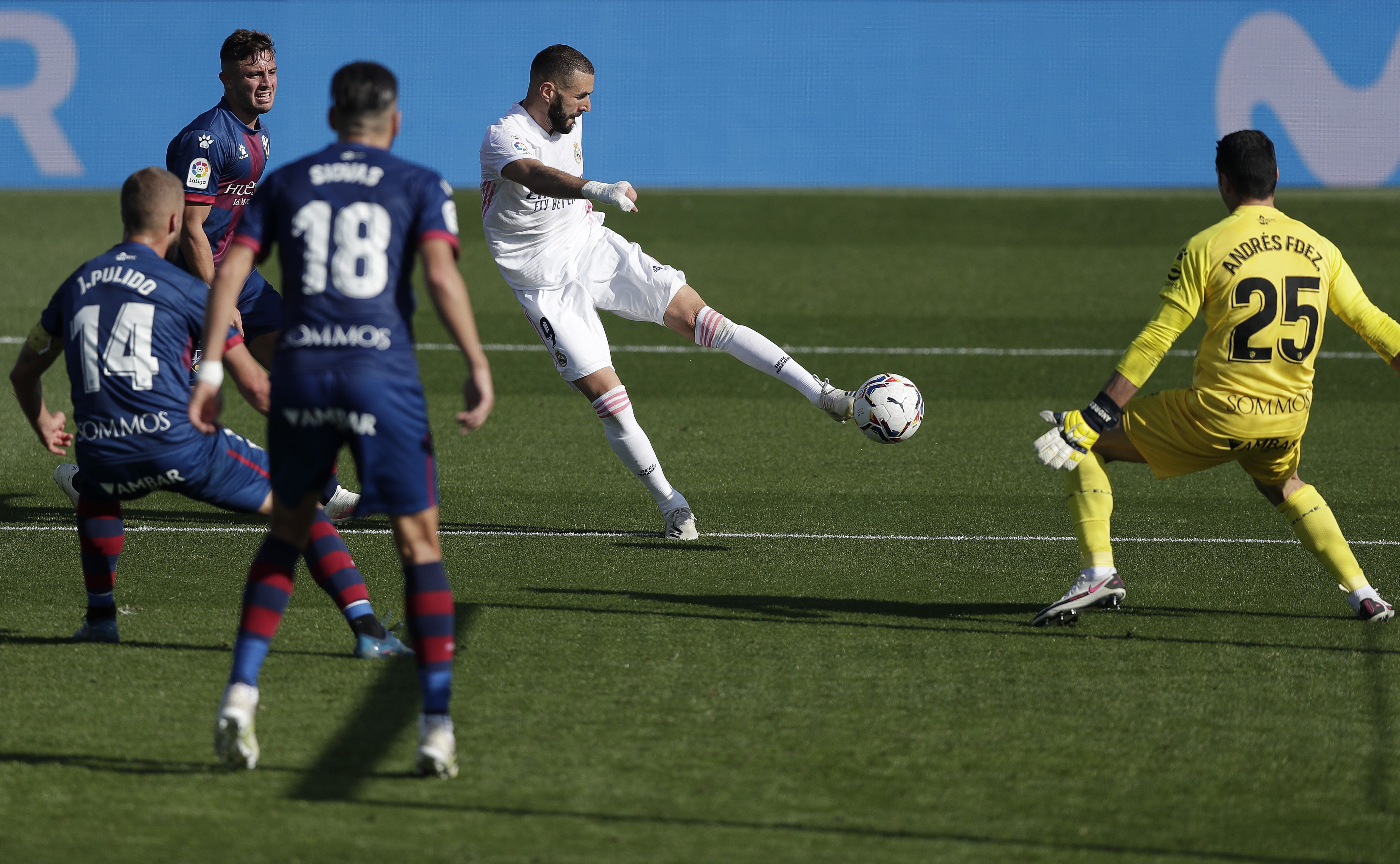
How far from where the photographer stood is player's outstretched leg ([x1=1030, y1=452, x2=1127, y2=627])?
5.62 m

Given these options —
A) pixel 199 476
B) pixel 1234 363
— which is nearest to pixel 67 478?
pixel 199 476

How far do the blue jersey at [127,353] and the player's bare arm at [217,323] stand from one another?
938 mm

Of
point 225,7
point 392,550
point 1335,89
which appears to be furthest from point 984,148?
point 392,550

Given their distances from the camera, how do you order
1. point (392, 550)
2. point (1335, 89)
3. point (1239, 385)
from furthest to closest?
point (1335, 89), point (392, 550), point (1239, 385)

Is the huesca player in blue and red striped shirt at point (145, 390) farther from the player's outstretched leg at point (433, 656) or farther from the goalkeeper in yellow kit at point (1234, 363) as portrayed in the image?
the goalkeeper in yellow kit at point (1234, 363)

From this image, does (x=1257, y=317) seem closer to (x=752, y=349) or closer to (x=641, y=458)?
(x=752, y=349)

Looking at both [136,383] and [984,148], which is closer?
[136,383]

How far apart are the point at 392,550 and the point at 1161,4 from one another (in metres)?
18.0

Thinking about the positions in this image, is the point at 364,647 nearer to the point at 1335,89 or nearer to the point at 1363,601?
the point at 1363,601

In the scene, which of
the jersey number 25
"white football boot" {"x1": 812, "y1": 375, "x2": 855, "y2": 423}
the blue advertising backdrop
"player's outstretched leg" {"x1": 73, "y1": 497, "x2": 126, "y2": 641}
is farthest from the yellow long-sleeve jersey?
the blue advertising backdrop

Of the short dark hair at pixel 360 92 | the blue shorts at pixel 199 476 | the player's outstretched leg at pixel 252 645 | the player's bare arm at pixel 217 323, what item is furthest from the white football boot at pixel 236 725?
the short dark hair at pixel 360 92

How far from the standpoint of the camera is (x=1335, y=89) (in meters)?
21.1

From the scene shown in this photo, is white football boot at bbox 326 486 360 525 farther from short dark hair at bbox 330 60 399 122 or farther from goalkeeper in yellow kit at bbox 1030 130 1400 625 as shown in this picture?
goalkeeper in yellow kit at bbox 1030 130 1400 625

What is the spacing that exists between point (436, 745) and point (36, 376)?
2.19 metres
